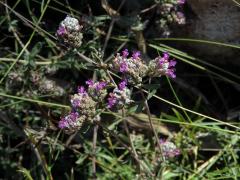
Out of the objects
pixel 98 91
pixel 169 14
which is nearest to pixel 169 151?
pixel 98 91

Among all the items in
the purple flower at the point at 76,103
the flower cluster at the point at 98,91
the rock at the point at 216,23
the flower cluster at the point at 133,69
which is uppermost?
the rock at the point at 216,23

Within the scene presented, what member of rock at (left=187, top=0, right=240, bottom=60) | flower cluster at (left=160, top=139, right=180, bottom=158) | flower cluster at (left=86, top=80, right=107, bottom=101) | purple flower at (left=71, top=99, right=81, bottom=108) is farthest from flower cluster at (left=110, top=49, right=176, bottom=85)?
rock at (left=187, top=0, right=240, bottom=60)

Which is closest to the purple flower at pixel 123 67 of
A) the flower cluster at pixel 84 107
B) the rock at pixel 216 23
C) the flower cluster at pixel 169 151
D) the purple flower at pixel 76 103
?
the flower cluster at pixel 84 107

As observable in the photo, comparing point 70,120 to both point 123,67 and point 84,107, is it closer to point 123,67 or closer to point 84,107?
point 84,107

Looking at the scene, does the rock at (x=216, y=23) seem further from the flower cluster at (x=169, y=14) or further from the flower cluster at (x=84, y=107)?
the flower cluster at (x=84, y=107)

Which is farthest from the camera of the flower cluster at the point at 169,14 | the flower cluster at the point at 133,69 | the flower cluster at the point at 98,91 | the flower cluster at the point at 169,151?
the flower cluster at the point at 169,14

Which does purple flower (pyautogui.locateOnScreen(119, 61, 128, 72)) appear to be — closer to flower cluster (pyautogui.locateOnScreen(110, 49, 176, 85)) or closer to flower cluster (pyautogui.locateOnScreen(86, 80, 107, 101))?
flower cluster (pyautogui.locateOnScreen(110, 49, 176, 85))
